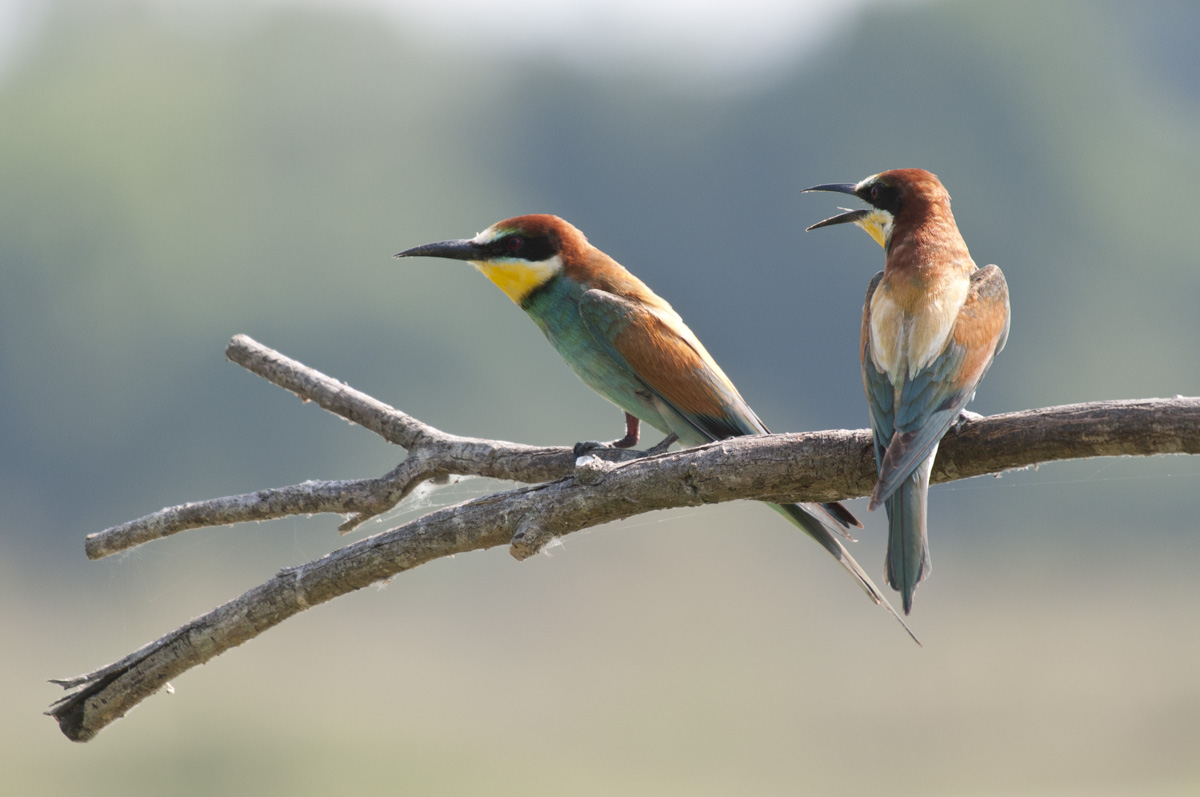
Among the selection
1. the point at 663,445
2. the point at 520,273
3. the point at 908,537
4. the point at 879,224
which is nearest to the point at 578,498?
the point at 908,537

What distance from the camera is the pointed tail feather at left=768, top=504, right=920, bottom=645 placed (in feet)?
8.33

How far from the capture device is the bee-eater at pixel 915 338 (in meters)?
2.07

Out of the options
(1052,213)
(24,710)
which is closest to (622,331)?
(24,710)

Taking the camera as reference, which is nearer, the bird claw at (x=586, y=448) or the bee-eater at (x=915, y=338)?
Answer: the bee-eater at (x=915, y=338)

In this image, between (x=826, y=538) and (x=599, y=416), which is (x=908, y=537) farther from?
(x=599, y=416)

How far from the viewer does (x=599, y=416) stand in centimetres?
5369

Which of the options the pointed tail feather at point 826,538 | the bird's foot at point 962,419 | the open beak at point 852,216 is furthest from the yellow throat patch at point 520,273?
the bird's foot at point 962,419

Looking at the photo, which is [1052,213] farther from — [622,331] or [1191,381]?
[622,331]

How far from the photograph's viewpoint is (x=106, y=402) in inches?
2265

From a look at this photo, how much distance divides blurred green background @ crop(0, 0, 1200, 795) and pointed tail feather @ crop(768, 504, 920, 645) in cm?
4019

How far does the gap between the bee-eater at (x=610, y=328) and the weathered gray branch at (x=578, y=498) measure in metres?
0.83

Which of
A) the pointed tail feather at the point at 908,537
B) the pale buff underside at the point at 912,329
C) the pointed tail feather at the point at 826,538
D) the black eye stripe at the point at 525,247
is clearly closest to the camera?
the pointed tail feather at the point at 908,537

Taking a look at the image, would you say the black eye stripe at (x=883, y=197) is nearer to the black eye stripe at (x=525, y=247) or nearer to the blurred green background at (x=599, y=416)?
the black eye stripe at (x=525, y=247)

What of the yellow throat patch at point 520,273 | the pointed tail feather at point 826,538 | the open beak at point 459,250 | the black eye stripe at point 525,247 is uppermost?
the open beak at point 459,250
